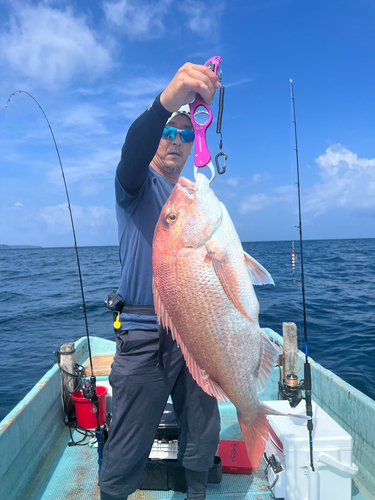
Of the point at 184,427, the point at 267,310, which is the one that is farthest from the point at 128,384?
the point at 267,310

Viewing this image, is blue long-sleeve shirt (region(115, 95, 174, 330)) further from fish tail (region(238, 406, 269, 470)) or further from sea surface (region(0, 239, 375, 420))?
sea surface (region(0, 239, 375, 420))

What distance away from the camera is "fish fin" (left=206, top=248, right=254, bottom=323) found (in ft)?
5.84

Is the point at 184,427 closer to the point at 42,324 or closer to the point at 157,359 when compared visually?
the point at 157,359

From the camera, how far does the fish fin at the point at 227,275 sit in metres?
1.78

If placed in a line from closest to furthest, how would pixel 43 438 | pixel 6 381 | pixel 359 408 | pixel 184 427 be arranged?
1. pixel 184 427
2. pixel 359 408
3. pixel 43 438
4. pixel 6 381

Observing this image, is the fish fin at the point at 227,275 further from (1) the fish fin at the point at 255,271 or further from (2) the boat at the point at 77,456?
(2) the boat at the point at 77,456

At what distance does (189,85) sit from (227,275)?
37.9 inches

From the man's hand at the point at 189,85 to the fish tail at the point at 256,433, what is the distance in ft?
5.52

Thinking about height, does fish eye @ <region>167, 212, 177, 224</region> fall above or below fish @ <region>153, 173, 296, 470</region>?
above

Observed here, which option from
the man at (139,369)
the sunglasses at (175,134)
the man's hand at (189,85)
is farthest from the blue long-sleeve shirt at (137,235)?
the man's hand at (189,85)

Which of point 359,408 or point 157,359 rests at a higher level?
point 157,359

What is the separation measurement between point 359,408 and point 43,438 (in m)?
3.28

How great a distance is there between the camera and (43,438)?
3.83 meters

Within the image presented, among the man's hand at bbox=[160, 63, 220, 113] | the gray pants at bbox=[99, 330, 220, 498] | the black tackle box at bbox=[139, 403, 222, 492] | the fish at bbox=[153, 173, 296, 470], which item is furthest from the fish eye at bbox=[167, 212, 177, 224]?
the black tackle box at bbox=[139, 403, 222, 492]
